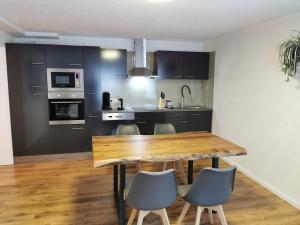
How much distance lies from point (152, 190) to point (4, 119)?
347cm

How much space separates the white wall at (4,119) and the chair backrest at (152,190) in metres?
3.21

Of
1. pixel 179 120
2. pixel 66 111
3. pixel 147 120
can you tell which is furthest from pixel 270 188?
pixel 66 111

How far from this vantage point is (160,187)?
2.03 metres

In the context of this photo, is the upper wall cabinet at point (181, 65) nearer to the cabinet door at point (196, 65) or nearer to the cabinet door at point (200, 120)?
the cabinet door at point (196, 65)

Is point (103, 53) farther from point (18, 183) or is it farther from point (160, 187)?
point (160, 187)

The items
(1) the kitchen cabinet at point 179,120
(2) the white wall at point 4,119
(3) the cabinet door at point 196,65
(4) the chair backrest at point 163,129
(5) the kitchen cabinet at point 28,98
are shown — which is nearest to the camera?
(4) the chair backrest at point 163,129

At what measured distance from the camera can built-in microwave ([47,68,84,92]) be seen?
4422 millimetres

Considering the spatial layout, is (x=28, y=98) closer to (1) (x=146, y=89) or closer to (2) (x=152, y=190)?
(1) (x=146, y=89)

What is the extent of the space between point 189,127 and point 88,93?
2142mm

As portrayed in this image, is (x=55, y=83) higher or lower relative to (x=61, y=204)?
higher

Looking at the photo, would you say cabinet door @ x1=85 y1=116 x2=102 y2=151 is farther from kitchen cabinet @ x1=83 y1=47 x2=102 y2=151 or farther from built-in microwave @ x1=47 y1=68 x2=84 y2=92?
built-in microwave @ x1=47 y1=68 x2=84 y2=92

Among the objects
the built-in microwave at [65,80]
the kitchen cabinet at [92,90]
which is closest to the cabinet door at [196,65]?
the kitchen cabinet at [92,90]

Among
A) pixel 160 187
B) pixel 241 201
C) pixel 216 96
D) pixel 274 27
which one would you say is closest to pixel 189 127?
pixel 216 96

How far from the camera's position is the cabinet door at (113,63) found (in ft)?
15.9
